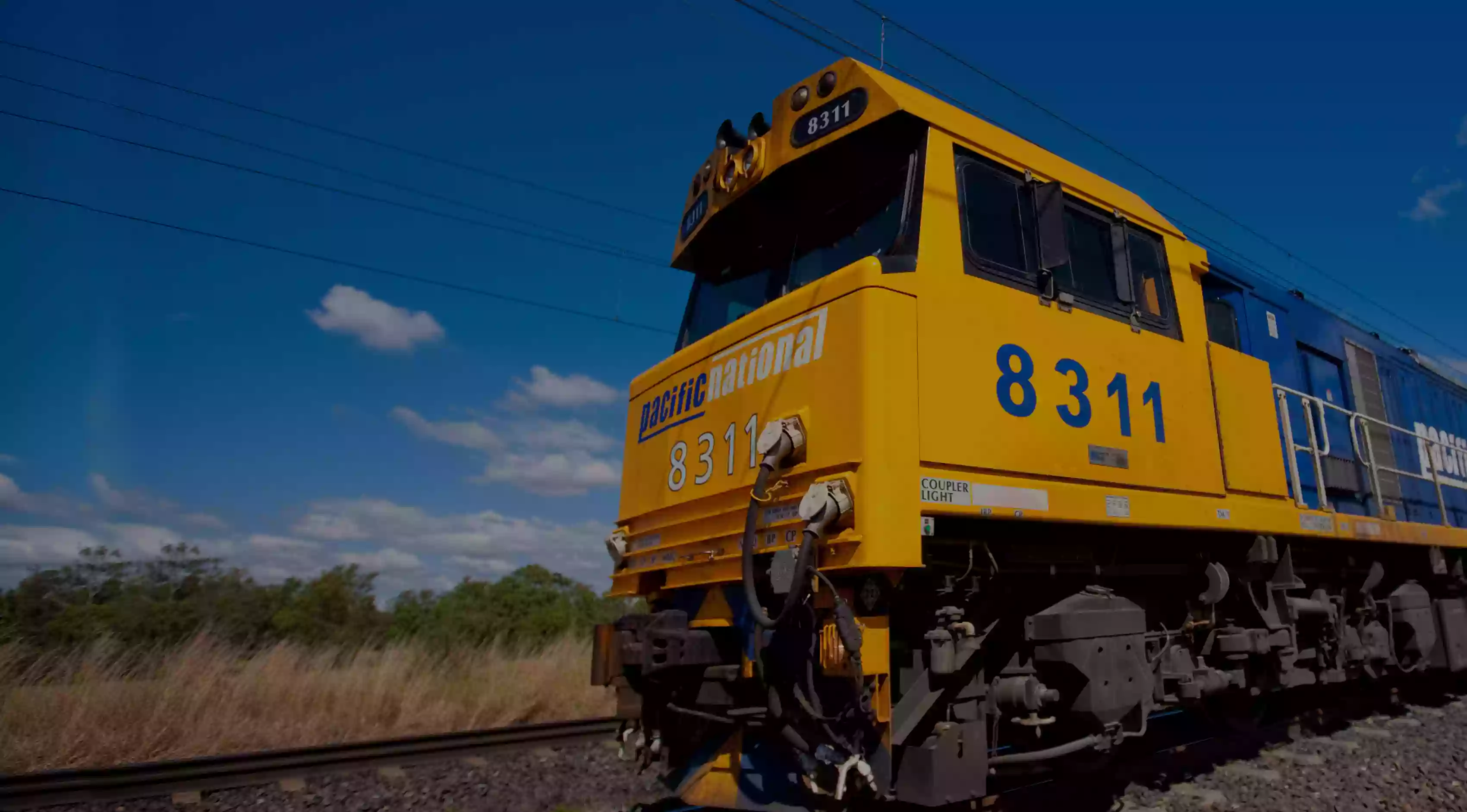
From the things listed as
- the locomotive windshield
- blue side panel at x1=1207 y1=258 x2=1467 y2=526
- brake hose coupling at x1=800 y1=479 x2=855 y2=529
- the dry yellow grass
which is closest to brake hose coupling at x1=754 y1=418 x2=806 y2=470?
brake hose coupling at x1=800 y1=479 x2=855 y2=529

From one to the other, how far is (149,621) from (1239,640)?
1794 centimetres

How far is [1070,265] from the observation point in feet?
13.8

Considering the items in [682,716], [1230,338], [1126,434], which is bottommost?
[682,716]

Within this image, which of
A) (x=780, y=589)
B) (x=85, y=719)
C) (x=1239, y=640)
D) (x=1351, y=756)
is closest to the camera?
(x=780, y=589)

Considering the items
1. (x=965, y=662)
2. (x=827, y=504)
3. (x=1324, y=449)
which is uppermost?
(x=1324, y=449)

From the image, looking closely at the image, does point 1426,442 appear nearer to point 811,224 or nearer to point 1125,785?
point 1125,785

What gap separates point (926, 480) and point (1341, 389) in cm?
696

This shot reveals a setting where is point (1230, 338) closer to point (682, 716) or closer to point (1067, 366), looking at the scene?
point (1067, 366)

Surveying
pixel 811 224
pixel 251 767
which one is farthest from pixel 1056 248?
pixel 251 767

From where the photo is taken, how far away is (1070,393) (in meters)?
3.87

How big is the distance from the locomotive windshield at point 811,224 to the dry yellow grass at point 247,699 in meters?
6.07

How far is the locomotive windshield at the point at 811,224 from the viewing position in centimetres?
379

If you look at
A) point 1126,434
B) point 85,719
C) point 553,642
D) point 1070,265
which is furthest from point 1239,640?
point 553,642

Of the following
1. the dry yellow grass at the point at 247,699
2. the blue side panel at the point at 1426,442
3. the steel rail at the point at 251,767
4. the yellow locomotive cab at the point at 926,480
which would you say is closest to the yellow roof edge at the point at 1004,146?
the yellow locomotive cab at the point at 926,480
